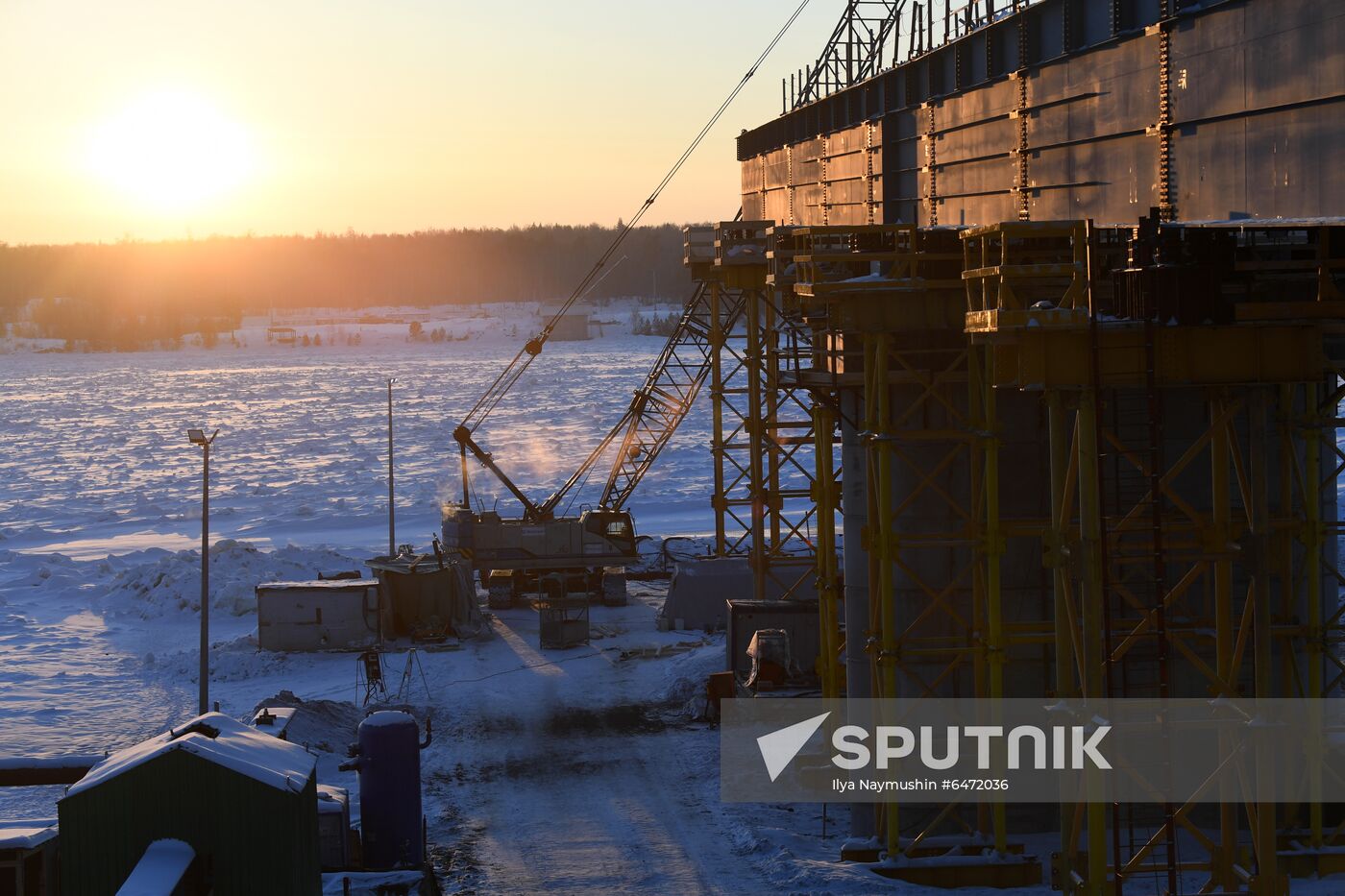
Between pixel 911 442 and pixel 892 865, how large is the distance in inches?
196

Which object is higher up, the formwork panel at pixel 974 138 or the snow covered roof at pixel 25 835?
the formwork panel at pixel 974 138

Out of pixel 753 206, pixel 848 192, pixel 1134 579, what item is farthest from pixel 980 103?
pixel 753 206

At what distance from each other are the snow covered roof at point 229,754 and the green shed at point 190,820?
24 millimetres

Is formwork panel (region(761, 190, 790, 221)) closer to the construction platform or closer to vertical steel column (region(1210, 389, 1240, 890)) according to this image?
the construction platform

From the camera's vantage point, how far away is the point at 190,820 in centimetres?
1394

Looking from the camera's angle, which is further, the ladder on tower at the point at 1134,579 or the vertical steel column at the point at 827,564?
the vertical steel column at the point at 827,564

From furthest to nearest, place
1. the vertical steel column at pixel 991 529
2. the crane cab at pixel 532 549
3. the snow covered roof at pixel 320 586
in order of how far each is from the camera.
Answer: the crane cab at pixel 532 549
the snow covered roof at pixel 320 586
the vertical steel column at pixel 991 529

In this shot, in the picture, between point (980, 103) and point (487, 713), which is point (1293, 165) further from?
point (487, 713)

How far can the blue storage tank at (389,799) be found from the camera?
58.6 ft

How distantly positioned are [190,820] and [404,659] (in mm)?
16550

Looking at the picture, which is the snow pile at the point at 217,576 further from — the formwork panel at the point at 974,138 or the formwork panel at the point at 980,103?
the formwork panel at the point at 980,103

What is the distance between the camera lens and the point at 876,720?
688 inches

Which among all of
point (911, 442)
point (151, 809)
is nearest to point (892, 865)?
point (911, 442)

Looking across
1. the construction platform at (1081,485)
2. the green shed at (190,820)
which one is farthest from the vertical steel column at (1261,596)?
the green shed at (190,820)
